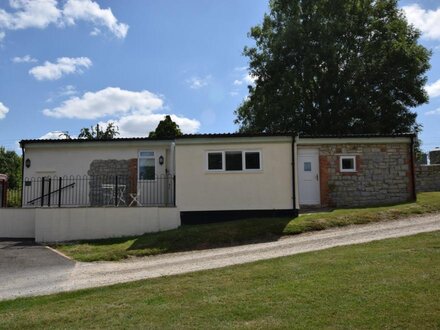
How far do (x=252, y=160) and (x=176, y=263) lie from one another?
5.85 metres

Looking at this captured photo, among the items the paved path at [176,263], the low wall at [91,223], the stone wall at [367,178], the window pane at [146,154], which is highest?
the window pane at [146,154]

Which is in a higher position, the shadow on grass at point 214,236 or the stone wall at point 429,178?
the stone wall at point 429,178

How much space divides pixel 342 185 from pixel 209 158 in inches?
229

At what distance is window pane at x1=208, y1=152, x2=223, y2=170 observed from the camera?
48.9 feet

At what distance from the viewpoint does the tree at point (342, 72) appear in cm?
2750

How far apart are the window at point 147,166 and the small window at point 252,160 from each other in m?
4.54

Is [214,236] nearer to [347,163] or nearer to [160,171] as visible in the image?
[160,171]

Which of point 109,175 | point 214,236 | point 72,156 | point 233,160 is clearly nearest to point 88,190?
point 109,175

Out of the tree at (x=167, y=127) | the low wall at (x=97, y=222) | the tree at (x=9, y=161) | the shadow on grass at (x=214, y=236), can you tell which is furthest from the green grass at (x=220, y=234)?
the tree at (x=9, y=161)

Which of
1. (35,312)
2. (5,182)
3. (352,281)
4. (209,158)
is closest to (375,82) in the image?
(209,158)

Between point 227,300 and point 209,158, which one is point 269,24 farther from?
point 227,300

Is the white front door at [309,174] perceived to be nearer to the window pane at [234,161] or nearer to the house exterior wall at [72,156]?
the window pane at [234,161]

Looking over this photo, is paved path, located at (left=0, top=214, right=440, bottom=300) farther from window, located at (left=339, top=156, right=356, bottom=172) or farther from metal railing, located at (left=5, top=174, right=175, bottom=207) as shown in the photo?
metal railing, located at (left=5, top=174, right=175, bottom=207)

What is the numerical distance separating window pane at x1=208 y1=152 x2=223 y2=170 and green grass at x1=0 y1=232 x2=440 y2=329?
21.8ft
